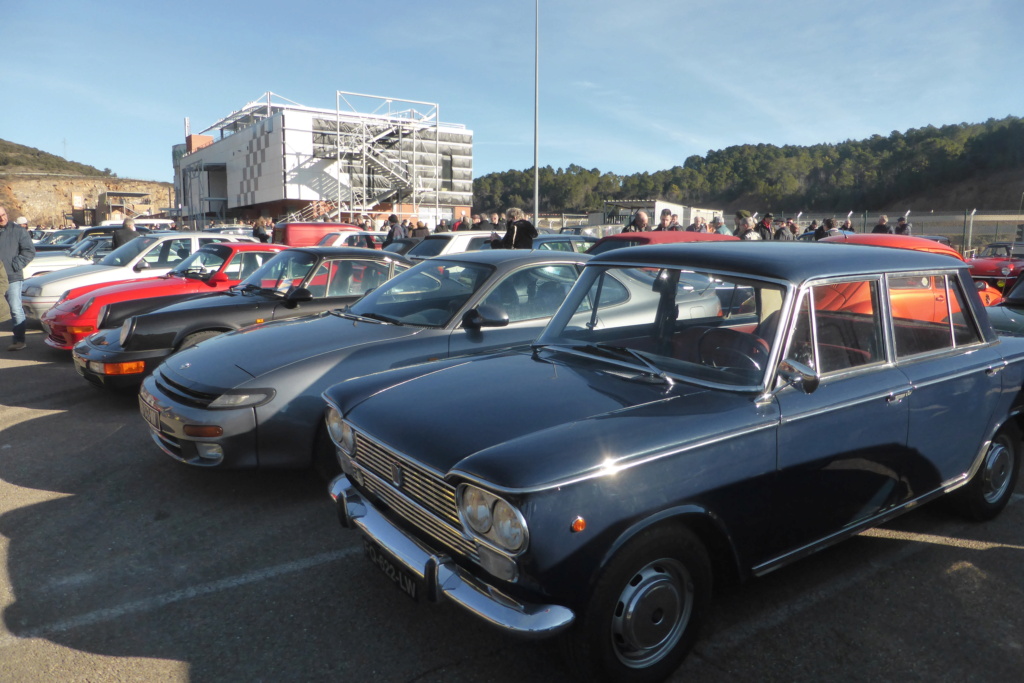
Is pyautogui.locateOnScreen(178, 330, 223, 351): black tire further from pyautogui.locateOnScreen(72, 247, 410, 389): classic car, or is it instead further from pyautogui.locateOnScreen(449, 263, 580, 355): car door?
pyautogui.locateOnScreen(449, 263, 580, 355): car door

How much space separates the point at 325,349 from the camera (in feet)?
15.0

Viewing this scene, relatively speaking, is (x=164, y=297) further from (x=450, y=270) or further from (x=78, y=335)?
(x=450, y=270)

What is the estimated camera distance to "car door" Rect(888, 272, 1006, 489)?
11.0 ft

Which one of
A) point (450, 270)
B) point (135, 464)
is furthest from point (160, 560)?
point (450, 270)

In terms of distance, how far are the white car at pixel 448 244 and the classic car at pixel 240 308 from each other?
5.52 meters

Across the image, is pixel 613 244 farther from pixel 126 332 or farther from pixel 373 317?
pixel 126 332

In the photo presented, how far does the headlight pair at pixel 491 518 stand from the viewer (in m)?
2.27

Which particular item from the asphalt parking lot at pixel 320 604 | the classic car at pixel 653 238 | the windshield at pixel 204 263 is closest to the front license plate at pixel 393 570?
the asphalt parking lot at pixel 320 604

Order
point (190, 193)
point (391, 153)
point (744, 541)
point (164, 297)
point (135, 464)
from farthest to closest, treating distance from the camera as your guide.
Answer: point (190, 193) → point (391, 153) → point (164, 297) → point (135, 464) → point (744, 541)

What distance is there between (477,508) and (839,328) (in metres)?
1.88

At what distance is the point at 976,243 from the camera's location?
101 ft

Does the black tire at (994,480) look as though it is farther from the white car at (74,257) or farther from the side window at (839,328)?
the white car at (74,257)

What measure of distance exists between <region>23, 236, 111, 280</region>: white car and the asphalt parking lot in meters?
11.2

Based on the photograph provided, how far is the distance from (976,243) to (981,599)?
33.4 m
